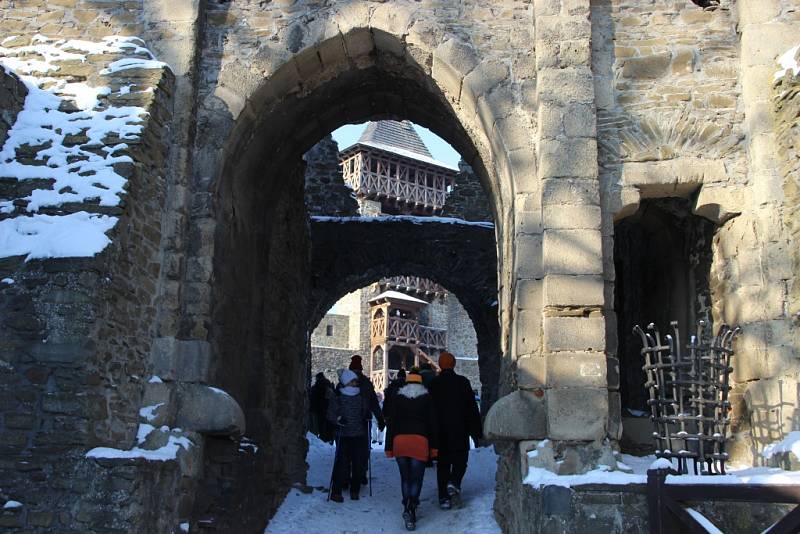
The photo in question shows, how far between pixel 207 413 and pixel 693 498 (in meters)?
3.01

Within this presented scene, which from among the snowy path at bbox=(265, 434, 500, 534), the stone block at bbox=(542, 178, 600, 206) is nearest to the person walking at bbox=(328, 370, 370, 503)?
the snowy path at bbox=(265, 434, 500, 534)

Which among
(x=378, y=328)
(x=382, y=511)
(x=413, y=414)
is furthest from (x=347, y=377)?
(x=378, y=328)

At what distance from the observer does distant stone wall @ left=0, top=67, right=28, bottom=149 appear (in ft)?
17.6

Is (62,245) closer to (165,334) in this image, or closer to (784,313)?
(165,334)

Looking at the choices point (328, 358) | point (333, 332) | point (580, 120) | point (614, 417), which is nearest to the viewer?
point (614, 417)

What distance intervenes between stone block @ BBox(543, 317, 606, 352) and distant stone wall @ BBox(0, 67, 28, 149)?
12.3ft

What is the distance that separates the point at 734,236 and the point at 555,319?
1424 millimetres

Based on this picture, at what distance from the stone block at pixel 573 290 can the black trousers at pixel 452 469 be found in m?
2.14

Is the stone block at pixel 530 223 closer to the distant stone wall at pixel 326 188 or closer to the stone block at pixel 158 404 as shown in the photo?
the stone block at pixel 158 404

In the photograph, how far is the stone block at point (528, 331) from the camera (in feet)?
17.5

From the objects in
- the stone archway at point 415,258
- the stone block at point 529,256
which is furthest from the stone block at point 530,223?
the stone archway at point 415,258

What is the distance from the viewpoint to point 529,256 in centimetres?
548

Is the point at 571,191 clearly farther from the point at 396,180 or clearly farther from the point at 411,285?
the point at 411,285

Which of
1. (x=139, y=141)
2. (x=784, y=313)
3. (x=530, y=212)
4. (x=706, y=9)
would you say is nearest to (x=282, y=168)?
(x=139, y=141)
